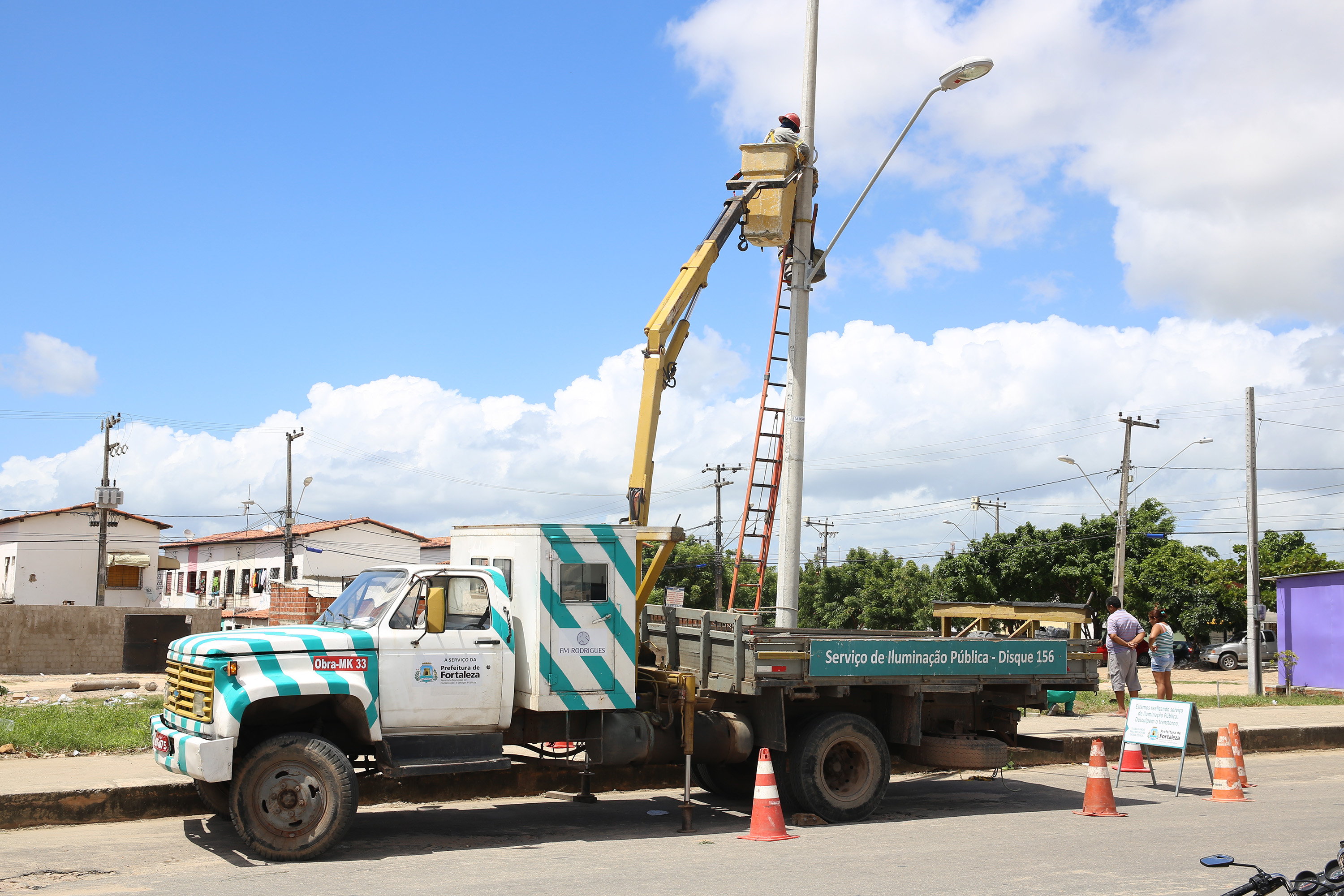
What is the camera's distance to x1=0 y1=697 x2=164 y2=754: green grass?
12445 millimetres

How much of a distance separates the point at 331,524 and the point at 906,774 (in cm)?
6133

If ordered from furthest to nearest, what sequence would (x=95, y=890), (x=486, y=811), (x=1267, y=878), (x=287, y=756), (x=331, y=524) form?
(x=331, y=524) → (x=486, y=811) → (x=287, y=756) → (x=95, y=890) → (x=1267, y=878)

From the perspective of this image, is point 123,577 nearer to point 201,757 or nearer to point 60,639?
point 60,639

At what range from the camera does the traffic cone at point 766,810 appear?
8922 millimetres

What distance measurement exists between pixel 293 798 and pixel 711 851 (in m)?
3.02

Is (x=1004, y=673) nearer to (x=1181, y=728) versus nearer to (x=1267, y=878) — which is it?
(x=1181, y=728)

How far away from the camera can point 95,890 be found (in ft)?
23.2

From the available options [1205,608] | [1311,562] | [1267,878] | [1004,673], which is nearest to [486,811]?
[1004,673]

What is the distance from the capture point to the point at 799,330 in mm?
12359

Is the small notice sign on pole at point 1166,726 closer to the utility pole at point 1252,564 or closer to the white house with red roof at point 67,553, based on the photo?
the utility pole at point 1252,564

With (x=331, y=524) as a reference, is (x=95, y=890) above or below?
below

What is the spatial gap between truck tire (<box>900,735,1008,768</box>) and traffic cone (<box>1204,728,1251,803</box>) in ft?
6.92

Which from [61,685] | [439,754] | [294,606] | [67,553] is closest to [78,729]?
[439,754]

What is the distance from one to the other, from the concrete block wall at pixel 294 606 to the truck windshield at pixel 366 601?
12.9 metres
